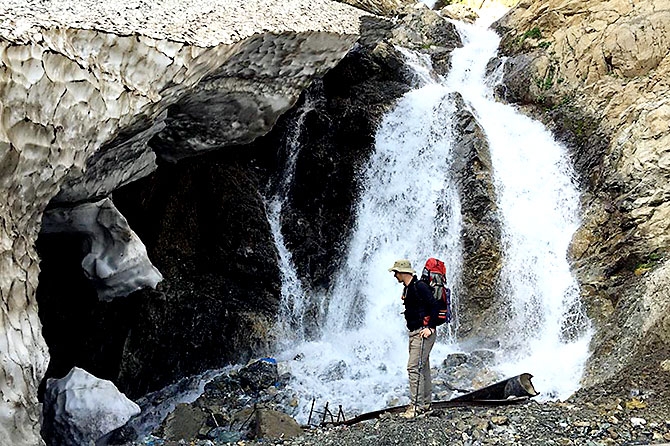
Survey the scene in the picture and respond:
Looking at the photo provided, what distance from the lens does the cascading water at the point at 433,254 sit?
10.8m

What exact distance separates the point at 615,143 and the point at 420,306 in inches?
318

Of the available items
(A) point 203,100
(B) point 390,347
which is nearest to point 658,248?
(B) point 390,347

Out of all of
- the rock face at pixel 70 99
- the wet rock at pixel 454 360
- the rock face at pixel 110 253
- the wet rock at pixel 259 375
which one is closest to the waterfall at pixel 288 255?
the wet rock at pixel 259 375

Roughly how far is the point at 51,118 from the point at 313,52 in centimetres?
575

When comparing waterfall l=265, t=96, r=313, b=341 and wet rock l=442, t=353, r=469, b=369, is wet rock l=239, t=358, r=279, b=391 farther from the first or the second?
wet rock l=442, t=353, r=469, b=369

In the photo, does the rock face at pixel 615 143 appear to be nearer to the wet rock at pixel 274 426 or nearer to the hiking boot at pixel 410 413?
the hiking boot at pixel 410 413

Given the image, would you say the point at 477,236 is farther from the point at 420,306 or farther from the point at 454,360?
the point at 420,306

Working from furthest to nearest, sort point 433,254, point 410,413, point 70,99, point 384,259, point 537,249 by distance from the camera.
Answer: point 384,259 → point 433,254 → point 537,249 → point 410,413 → point 70,99

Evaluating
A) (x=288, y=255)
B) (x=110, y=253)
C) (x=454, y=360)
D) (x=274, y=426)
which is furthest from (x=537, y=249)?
(x=110, y=253)

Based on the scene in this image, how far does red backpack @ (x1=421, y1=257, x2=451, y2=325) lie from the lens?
7.11m

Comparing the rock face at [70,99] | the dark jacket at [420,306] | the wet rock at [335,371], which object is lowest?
the wet rock at [335,371]

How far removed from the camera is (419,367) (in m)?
7.19

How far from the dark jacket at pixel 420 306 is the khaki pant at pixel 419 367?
0.53ft

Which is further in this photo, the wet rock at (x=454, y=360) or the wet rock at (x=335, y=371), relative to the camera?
the wet rock at (x=335, y=371)
